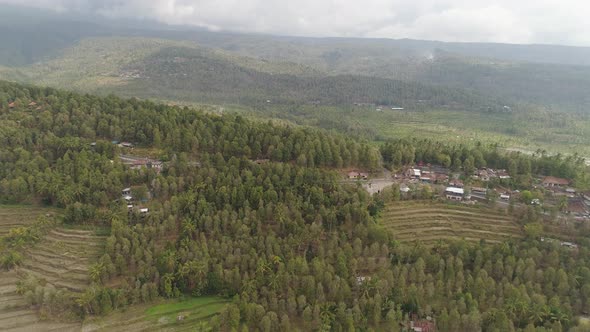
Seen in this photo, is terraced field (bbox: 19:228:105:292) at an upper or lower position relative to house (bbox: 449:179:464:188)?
lower

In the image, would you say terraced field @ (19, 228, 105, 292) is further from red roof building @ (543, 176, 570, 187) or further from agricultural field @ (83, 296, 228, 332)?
red roof building @ (543, 176, 570, 187)

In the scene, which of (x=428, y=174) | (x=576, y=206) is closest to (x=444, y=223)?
(x=428, y=174)

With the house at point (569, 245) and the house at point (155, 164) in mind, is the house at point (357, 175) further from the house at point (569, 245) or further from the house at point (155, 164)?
the house at point (155, 164)

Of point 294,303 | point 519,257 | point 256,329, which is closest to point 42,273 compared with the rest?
point 256,329

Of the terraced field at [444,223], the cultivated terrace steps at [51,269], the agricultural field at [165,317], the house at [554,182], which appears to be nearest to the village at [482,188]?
the house at [554,182]

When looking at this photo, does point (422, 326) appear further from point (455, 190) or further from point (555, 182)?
point (555, 182)

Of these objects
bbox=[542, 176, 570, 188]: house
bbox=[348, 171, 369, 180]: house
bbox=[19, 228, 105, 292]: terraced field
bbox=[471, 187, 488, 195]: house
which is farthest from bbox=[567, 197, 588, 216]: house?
bbox=[19, 228, 105, 292]: terraced field
